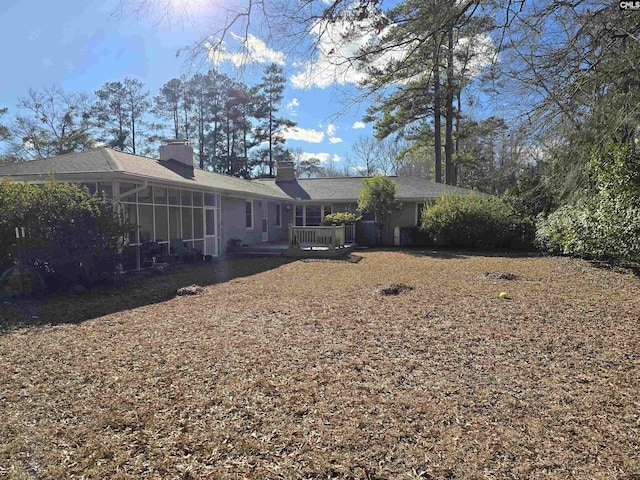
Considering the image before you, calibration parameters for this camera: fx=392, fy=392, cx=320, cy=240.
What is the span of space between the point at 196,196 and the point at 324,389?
1141cm

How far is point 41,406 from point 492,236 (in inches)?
638

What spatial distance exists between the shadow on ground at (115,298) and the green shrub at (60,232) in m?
0.49

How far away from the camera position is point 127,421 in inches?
117

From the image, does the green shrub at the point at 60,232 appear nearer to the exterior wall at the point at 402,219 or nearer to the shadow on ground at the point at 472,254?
the shadow on ground at the point at 472,254

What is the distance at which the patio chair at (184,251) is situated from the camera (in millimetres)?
12172

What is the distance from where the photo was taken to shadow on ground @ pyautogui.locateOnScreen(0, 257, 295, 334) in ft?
19.8

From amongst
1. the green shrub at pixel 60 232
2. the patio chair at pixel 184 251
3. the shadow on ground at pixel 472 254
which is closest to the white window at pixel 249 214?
the patio chair at pixel 184 251

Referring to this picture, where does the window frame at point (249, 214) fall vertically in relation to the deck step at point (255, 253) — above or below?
above

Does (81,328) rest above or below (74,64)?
below

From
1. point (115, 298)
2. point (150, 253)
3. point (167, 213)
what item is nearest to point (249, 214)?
point (167, 213)

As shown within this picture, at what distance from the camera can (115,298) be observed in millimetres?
7461

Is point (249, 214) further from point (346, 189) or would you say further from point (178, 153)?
point (346, 189)

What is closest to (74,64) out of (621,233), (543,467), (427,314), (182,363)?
(182,363)

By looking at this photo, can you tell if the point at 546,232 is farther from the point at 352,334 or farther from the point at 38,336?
the point at 38,336
